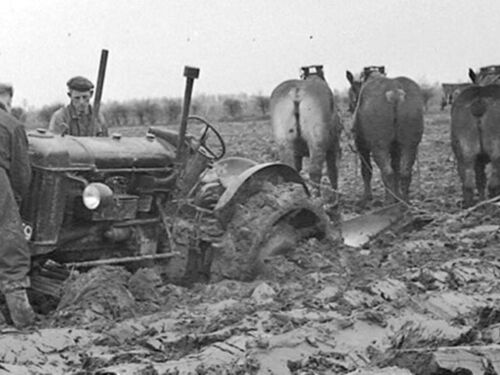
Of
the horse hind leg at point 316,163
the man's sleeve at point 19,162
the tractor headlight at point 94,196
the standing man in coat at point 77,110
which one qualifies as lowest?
the horse hind leg at point 316,163

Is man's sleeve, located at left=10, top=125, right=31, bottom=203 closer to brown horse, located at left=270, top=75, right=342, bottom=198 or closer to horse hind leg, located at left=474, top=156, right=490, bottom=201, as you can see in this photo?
brown horse, located at left=270, top=75, right=342, bottom=198

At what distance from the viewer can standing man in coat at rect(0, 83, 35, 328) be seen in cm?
628

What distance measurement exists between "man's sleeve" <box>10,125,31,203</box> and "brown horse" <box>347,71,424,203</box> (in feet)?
27.9

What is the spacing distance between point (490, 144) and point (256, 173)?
614 centimetres

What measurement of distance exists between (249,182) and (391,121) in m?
6.67

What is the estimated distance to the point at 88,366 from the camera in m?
5.07

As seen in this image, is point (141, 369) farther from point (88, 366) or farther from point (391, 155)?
point (391, 155)

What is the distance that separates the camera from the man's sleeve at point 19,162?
6.41 metres

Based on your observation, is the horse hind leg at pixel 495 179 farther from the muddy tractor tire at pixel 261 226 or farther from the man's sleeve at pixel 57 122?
the man's sleeve at pixel 57 122

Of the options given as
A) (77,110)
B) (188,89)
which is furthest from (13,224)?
(77,110)

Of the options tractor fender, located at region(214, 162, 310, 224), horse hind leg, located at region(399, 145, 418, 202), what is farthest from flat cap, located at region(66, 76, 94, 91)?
horse hind leg, located at region(399, 145, 418, 202)

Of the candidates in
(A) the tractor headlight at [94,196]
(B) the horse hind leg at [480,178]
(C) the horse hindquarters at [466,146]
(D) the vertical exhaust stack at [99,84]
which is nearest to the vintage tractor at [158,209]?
(A) the tractor headlight at [94,196]

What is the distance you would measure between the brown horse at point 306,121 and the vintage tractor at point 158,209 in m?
5.50

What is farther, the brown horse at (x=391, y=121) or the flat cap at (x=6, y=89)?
the brown horse at (x=391, y=121)
